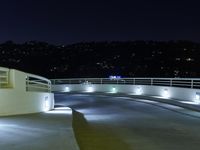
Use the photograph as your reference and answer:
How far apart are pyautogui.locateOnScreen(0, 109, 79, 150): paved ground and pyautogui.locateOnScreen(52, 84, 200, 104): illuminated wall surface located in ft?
48.1

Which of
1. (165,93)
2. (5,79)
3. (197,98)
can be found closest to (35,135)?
(5,79)

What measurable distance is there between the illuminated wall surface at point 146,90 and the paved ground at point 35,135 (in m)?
14.7

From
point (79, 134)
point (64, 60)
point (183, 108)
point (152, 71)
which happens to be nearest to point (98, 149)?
point (79, 134)

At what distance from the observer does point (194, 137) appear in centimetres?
1182

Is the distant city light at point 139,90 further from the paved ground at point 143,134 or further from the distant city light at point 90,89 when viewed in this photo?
the paved ground at point 143,134

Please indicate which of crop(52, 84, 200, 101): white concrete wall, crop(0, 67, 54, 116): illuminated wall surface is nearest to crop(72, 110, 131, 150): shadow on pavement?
crop(0, 67, 54, 116): illuminated wall surface

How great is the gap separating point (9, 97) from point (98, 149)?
18.4ft

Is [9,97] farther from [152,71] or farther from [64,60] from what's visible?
[64,60]

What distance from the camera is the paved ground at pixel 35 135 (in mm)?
8008

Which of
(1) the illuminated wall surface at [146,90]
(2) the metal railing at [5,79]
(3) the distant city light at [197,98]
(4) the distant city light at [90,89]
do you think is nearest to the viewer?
(2) the metal railing at [5,79]

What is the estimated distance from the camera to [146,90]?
111 feet

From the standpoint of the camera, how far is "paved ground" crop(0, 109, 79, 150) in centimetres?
801

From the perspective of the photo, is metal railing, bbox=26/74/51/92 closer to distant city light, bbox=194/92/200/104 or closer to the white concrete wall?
distant city light, bbox=194/92/200/104

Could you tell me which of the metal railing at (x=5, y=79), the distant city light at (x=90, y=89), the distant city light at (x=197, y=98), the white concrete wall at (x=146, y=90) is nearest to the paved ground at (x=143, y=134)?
the metal railing at (x=5, y=79)
